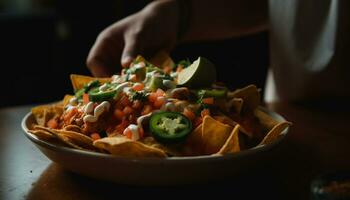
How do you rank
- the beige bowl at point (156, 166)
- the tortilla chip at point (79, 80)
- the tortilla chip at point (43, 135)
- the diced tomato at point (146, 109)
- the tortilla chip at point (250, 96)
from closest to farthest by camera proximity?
1. the beige bowl at point (156, 166)
2. the tortilla chip at point (43, 135)
3. the diced tomato at point (146, 109)
4. the tortilla chip at point (250, 96)
5. the tortilla chip at point (79, 80)

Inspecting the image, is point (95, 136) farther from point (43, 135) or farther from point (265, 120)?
point (265, 120)

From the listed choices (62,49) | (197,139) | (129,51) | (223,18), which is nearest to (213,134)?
(197,139)

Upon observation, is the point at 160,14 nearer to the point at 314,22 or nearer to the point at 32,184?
the point at 314,22

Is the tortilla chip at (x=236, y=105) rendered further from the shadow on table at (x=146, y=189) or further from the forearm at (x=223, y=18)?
the forearm at (x=223, y=18)

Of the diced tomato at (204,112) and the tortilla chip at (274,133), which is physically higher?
the diced tomato at (204,112)

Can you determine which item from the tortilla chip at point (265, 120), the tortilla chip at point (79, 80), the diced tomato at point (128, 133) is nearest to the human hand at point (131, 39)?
the tortilla chip at point (79, 80)

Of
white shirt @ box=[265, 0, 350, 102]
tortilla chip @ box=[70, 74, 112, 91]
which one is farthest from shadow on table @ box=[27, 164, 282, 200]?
white shirt @ box=[265, 0, 350, 102]
